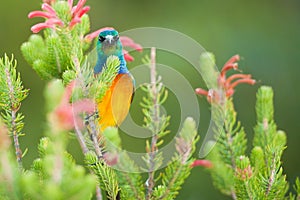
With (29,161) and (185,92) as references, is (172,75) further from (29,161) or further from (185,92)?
(185,92)

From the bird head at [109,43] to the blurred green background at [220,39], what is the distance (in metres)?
2.26

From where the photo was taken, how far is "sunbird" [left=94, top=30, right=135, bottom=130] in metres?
2.29

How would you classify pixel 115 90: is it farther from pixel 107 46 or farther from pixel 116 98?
pixel 107 46

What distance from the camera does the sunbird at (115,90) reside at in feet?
7.50

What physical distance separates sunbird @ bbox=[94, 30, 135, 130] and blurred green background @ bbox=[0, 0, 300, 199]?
209cm

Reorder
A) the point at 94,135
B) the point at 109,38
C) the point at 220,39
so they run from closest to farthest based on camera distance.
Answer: the point at 94,135 < the point at 109,38 < the point at 220,39

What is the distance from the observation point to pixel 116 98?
242 cm

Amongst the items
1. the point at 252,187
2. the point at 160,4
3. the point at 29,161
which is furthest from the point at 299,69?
the point at 252,187

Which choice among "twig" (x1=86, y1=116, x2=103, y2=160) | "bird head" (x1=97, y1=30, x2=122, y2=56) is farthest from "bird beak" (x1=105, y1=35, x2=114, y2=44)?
"twig" (x1=86, y1=116, x2=103, y2=160)

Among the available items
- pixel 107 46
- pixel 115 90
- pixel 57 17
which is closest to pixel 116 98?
pixel 115 90

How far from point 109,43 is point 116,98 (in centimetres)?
26

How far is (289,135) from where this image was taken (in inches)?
186

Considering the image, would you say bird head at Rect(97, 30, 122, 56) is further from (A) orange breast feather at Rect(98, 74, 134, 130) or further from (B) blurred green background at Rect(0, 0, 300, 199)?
(B) blurred green background at Rect(0, 0, 300, 199)

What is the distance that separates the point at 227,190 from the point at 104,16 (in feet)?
11.8
